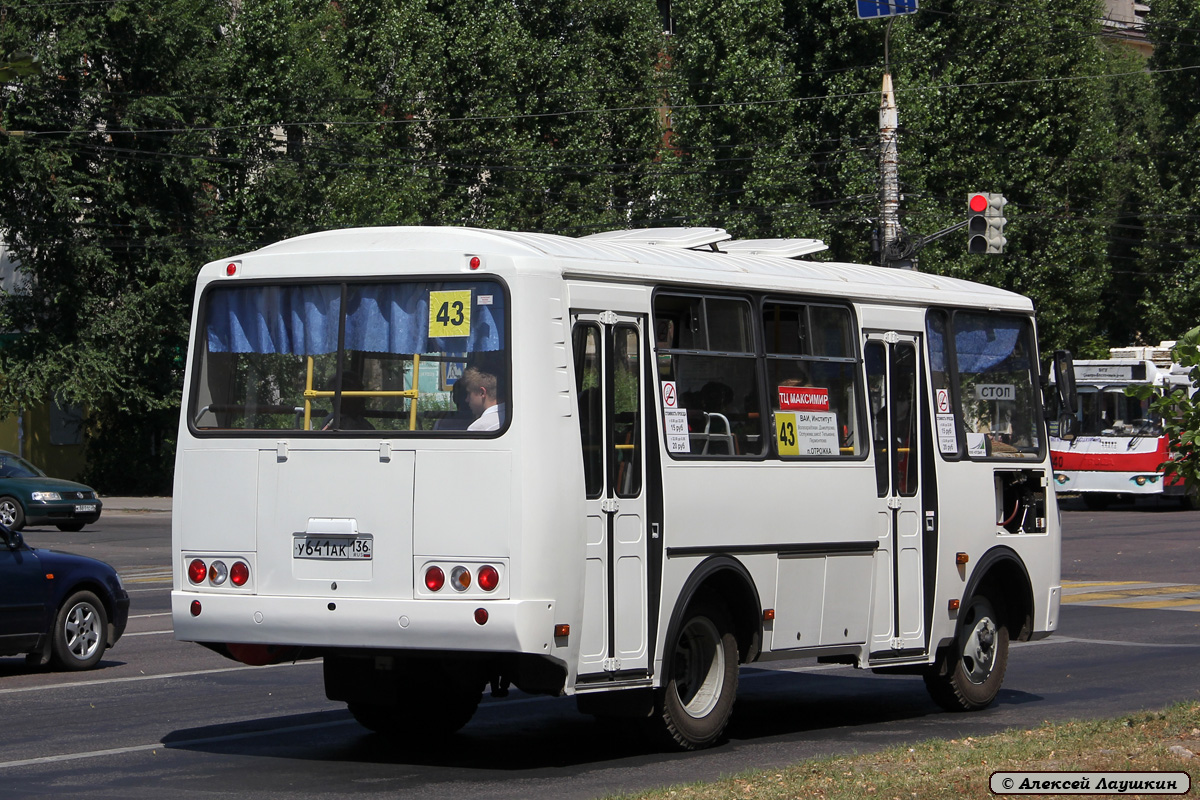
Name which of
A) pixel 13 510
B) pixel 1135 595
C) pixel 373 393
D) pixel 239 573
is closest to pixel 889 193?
pixel 1135 595

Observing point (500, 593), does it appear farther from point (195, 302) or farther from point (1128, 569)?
point (1128, 569)

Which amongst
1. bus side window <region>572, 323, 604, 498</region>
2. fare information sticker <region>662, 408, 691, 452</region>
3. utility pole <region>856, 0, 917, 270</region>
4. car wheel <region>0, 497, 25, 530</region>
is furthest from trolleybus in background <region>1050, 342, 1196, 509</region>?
bus side window <region>572, 323, 604, 498</region>

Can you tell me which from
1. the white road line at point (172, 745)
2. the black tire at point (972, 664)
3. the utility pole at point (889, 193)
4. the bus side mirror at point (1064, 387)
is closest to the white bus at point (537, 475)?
the black tire at point (972, 664)

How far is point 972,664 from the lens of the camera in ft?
38.7

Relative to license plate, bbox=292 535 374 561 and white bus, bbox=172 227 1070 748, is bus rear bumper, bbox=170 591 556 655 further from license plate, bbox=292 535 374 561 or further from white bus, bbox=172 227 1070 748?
license plate, bbox=292 535 374 561

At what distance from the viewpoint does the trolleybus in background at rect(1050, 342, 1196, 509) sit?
124ft

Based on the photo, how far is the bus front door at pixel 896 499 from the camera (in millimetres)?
10898

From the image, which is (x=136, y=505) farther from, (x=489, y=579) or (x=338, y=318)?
(x=489, y=579)

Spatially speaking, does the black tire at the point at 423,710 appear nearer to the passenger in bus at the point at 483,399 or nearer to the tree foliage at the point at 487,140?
the passenger in bus at the point at 483,399

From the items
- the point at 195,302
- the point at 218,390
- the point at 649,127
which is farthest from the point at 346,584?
the point at 649,127

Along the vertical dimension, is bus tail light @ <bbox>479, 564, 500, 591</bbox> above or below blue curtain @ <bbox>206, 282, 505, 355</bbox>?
below

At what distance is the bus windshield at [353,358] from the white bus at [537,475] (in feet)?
0.05

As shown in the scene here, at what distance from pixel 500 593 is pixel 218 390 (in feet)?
7.37

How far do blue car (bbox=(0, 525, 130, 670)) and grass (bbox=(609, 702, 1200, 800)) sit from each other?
685 centimetres
